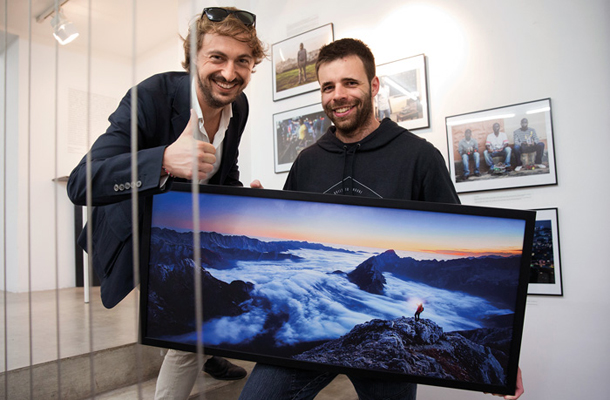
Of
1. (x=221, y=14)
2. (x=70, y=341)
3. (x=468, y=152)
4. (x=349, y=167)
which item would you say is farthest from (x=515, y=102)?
(x=70, y=341)

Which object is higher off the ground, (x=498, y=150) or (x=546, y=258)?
(x=498, y=150)

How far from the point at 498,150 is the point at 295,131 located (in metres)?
1.40

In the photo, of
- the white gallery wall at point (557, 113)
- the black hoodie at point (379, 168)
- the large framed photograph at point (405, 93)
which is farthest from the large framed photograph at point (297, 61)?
the black hoodie at point (379, 168)

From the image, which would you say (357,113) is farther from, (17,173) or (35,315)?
(35,315)

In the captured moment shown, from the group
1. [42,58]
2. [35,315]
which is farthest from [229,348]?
[35,315]

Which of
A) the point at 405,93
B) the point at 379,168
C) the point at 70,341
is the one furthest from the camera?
the point at 405,93

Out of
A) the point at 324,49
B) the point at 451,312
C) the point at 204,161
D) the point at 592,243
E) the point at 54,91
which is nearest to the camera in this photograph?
the point at 204,161

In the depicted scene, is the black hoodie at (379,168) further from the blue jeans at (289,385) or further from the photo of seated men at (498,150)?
the photo of seated men at (498,150)

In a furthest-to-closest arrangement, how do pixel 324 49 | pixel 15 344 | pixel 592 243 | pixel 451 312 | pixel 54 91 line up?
1. pixel 592 243
2. pixel 324 49
3. pixel 15 344
4. pixel 451 312
5. pixel 54 91

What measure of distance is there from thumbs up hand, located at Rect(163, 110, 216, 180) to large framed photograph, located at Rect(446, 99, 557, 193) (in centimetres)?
177

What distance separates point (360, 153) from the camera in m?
1.49

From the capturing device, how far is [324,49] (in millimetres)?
1546

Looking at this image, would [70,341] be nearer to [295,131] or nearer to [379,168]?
[379,168]

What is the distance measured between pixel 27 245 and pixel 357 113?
42.6 inches
